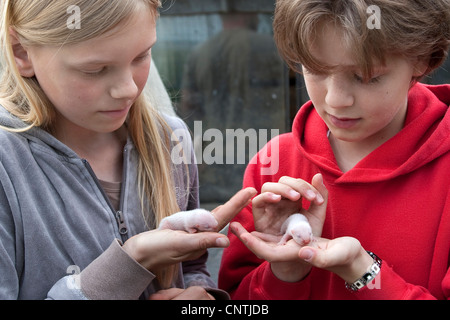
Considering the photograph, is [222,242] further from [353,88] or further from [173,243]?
[353,88]

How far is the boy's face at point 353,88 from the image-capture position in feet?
4.97

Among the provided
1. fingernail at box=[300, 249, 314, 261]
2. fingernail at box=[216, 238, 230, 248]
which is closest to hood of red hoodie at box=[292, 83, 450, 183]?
fingernail at box=[300, 249, 314, 261]

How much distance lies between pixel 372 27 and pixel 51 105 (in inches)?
36.9

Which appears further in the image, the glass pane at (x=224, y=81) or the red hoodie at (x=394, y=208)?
the glass pane at (x=224, y=81)

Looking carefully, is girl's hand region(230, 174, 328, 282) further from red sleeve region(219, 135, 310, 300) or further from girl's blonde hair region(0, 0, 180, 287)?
girl's blonde hair region(0, 0, 180, 287)

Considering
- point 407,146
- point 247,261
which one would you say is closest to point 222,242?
point 247,261

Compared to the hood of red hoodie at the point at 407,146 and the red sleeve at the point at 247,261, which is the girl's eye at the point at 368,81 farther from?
the red sleeve at the point at 247,261

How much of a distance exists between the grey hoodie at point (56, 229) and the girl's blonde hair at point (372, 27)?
2.39 ft

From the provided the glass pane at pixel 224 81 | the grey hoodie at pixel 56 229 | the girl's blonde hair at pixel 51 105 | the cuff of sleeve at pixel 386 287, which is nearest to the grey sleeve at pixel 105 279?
the grey hoodie at pixel 56 229

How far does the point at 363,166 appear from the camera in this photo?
1.69 metres


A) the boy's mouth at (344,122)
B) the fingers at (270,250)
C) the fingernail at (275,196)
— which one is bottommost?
the fingers at (270,250)
